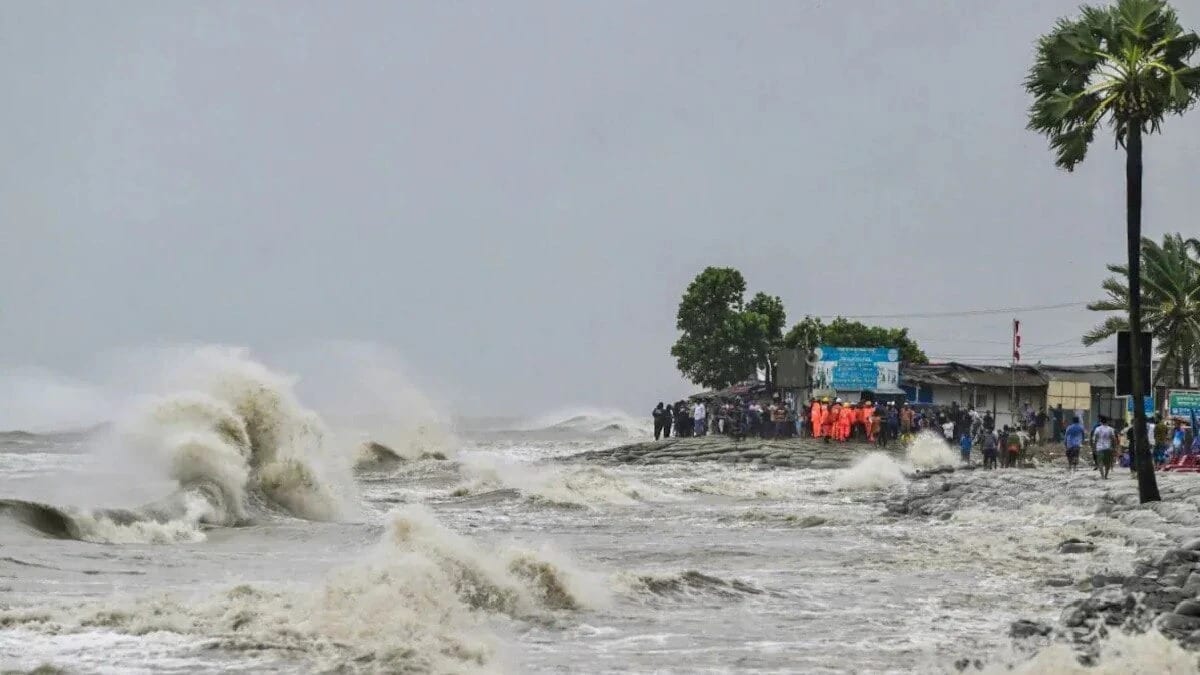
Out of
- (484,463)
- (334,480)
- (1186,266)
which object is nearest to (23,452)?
(484,463)

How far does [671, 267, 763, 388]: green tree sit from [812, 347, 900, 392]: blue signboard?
20.4m

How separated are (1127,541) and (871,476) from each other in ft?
51.6

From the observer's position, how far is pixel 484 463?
3491 centimetres

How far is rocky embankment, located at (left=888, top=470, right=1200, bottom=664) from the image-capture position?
32.0ft

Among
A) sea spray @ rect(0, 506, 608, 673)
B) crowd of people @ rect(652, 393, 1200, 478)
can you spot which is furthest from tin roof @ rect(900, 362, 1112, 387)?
sea spray @ rect(0, 506, 608, 673)

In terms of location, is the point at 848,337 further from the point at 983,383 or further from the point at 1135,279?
the point at 1135,279

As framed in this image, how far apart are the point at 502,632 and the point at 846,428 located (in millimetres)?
33396

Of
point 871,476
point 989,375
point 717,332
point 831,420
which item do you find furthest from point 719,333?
point 871,476

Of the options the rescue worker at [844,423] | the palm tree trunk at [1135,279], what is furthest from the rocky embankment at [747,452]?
the palm tree trunk at [1135,279]

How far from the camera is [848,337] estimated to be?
85.1 m

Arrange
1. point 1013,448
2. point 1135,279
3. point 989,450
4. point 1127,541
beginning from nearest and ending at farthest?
1. point 1127,541
2. point 1135,279
3. point 1013,448
4. point 989,450

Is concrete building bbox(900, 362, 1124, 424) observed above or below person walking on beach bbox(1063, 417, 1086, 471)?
above

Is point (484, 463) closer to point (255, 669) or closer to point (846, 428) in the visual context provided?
point (846, 428)

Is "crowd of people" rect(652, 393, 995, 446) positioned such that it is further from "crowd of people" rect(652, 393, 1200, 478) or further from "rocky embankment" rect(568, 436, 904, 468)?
"rocky embankment" rect(568, 436, 904, 468)
